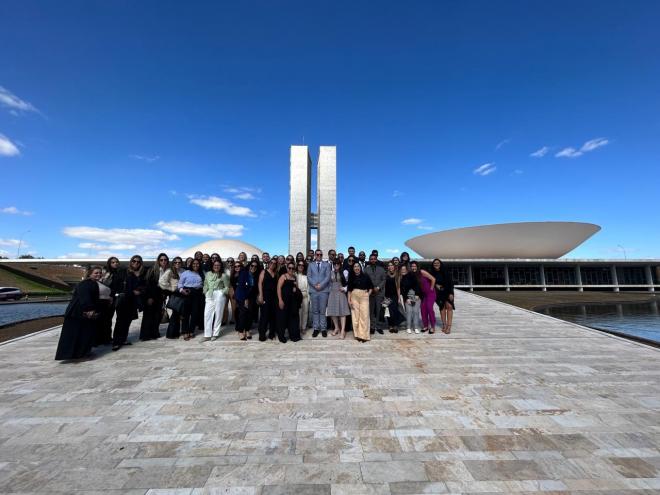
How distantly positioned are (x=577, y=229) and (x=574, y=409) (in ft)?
131

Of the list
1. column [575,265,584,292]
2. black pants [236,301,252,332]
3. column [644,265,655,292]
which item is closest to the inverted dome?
column [575,265,584,292]

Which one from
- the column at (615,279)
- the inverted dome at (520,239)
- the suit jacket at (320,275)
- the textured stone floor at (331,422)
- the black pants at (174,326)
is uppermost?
the inverted dome at (520,239)

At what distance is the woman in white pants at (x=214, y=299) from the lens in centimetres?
580

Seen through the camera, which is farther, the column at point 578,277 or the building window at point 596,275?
the building window at point 596,275

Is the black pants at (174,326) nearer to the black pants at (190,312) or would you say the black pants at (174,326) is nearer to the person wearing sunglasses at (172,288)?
the person wearing sunglasses at (172,288)

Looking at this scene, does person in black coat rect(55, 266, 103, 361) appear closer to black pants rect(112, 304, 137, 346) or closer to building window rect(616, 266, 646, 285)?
black pants rect(112, 304, 137, 346)

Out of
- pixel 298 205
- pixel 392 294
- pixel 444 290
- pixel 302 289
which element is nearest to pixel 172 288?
pixel 302 289

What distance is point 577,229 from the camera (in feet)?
107

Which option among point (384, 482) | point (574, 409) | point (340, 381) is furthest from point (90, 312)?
point (574, 409)

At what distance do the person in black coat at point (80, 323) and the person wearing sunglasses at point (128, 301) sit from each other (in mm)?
585

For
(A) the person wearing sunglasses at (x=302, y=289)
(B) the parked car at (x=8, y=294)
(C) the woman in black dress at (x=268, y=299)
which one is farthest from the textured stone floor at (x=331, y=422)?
(B) the parked car at (x=8, y=294)

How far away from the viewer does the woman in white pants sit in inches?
228

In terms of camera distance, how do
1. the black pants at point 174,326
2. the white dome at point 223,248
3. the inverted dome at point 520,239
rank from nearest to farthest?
the black pants at point 174,326 → the inverted dome at point 520,239 → the white dome at point 223,248

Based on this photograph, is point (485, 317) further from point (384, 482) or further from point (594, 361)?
point (384, 482)
